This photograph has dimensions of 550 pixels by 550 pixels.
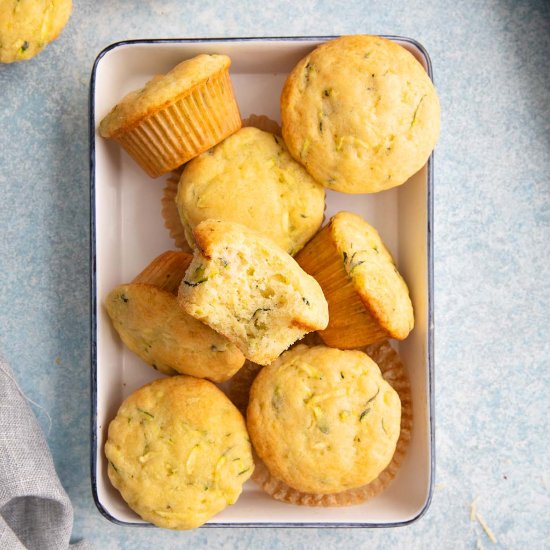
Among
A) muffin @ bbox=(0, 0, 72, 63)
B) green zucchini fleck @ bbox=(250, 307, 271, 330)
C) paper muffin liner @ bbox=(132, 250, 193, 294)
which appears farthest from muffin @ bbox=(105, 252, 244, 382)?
muffin @ bbox=(0, 0, 72, 63)

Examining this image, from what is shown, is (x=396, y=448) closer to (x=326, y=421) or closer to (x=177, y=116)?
(x=326, y=421)

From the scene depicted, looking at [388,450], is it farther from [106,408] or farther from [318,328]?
[106,408]

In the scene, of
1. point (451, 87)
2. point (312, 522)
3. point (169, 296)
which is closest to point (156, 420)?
point (169, 296)

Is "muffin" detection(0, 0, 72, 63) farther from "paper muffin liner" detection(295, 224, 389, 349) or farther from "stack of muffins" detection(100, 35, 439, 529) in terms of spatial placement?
"paper muffin liner" detection(295, 224, 389, 349)

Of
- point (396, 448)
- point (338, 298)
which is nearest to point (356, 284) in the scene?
point (338, 298)

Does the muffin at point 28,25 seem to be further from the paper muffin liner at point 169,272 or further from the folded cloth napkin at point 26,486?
the folded cloth napkin at point 26,486

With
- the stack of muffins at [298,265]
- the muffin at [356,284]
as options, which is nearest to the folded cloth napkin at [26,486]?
the stack of muffins at [298,265]
